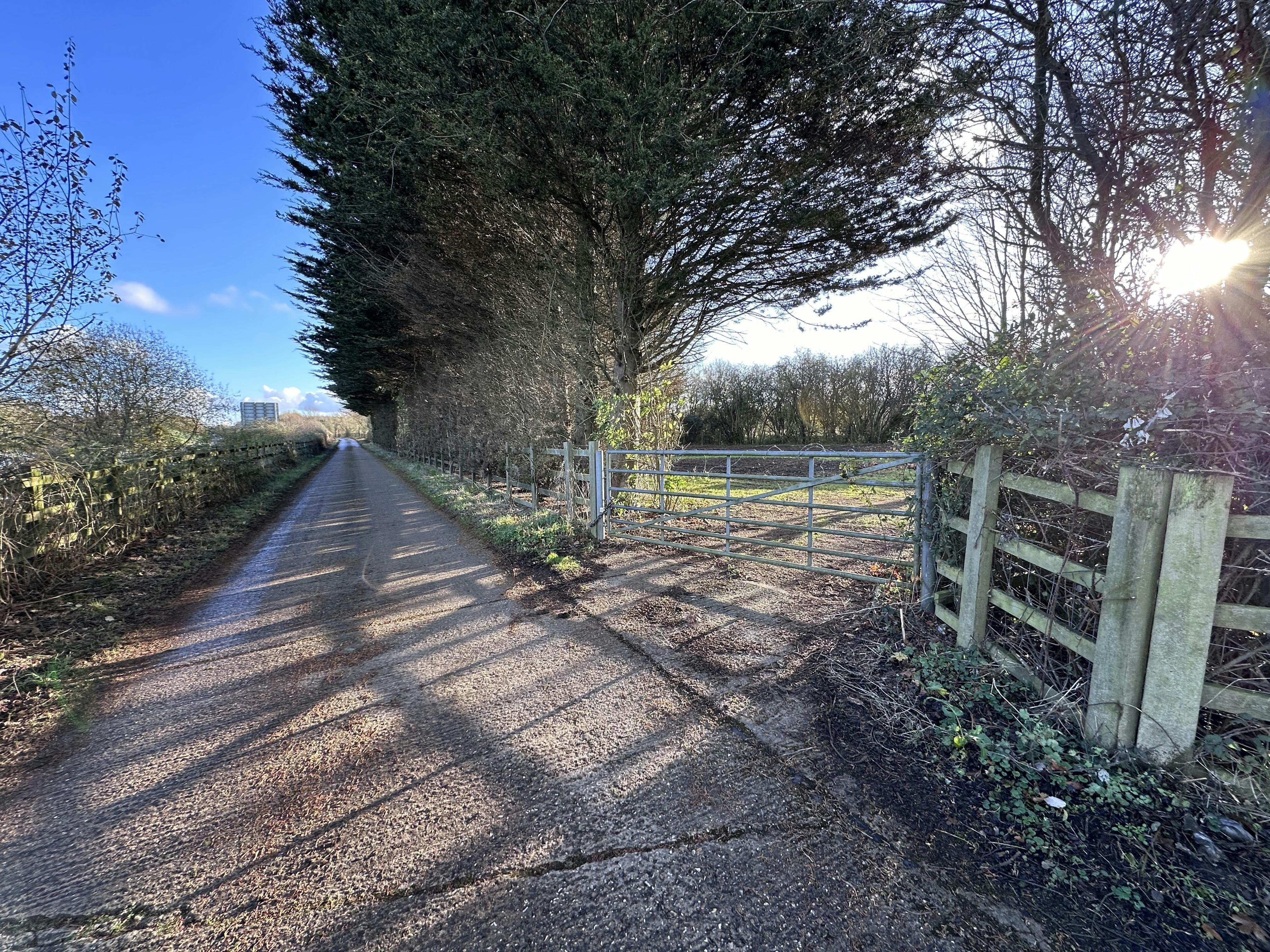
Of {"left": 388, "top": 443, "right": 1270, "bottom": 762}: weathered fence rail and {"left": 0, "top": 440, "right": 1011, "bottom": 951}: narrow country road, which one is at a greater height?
{"left": 388, "top": 443, "right": 1270, "bottom": 762}: weathered fence rail

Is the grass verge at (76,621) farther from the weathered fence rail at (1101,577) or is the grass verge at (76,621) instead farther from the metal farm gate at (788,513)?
the metal farm gate at (788,513)

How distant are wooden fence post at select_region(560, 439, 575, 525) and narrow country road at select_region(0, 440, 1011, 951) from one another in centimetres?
398

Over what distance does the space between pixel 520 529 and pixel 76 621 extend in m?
4.60

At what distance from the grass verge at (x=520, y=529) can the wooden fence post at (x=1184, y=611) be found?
4.79 m

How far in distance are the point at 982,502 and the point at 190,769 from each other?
4655 mm

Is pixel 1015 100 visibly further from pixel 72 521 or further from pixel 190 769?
pixel 72 521

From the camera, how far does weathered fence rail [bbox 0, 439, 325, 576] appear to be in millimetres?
4910

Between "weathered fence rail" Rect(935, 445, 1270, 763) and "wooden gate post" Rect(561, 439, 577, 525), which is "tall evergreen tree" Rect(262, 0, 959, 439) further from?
"weathered fence rail" Rect(935, 445, 1270, 763)

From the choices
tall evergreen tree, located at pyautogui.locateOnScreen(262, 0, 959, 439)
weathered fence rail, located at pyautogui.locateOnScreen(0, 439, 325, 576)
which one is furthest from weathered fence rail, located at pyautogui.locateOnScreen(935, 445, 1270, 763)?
weathered fence rail, located at pyautogui.locateOnScreen(0, 439, 325, 576)

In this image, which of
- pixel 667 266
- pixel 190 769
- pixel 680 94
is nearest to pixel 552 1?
pixel 680 94

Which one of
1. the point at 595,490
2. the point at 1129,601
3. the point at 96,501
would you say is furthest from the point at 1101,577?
the point at 96,501

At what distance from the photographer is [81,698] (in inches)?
133

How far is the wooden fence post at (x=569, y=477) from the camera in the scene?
25.2ft

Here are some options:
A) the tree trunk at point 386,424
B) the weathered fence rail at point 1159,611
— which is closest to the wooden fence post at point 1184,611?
the weathered fence rail at point 1159,611
